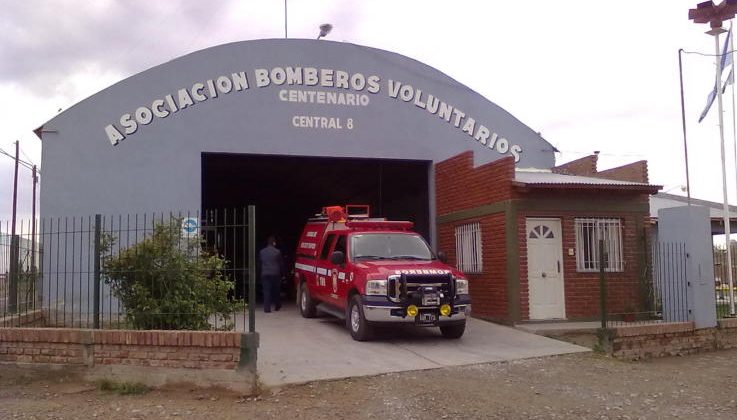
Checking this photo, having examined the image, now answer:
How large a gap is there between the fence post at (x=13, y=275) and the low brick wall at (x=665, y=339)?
9395 millimetres

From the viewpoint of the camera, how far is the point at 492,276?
14344mm

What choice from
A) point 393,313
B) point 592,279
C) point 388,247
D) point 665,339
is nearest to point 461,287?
point 393,313

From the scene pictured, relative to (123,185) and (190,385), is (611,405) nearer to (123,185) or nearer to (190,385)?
(190,385)

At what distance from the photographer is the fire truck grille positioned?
11.1 meters

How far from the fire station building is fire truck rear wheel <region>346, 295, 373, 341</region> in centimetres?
350

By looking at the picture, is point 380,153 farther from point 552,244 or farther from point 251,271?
point 251,271

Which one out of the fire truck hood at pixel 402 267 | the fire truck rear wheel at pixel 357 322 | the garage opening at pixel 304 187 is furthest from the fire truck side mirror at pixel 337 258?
the garage opening at pixel 304 187

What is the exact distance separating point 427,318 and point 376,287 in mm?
974

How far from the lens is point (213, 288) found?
30.5ft

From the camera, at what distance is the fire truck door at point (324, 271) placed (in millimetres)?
13469

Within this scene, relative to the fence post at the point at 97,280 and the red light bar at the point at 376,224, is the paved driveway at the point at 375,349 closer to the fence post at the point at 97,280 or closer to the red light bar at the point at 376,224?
the red light bar at the point at 376,224

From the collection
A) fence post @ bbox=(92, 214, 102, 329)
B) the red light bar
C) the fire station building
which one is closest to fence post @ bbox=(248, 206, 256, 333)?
fence post @ bbox=(92, 214, 102, 329)

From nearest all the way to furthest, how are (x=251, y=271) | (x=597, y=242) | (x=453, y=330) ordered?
(x=251, y=271) → (x=453, y=330) → (x=597, y=242)

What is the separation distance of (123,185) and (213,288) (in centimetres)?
711
